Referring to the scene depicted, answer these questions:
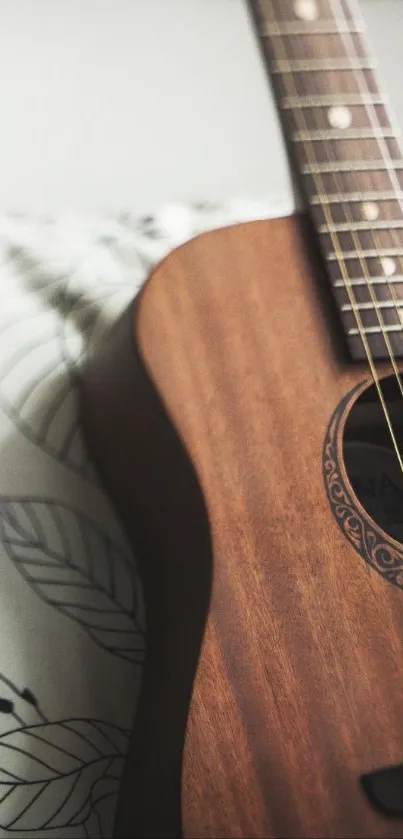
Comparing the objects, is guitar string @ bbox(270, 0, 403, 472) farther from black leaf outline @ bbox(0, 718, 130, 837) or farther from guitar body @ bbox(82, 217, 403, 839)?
black leaf outline @ bbox(0, 718, 130, 837)

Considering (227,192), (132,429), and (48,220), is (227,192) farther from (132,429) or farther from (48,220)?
(132,429)

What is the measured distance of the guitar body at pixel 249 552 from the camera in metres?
0.40

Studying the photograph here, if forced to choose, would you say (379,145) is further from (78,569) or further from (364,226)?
(78,569)

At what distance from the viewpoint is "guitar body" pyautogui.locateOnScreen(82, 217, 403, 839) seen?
0.40m

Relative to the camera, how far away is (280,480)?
48cm

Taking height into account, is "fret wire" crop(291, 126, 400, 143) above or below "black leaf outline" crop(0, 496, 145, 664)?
above

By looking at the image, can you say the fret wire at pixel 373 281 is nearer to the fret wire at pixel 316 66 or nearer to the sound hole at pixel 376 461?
the sound hole at pixel 376 461

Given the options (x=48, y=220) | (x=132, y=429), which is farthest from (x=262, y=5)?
(x=132, y=429)

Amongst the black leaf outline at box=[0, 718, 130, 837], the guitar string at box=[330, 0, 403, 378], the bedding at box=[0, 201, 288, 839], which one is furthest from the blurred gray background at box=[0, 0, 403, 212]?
the black leaf outline at box=[0, 718, 130, 837]

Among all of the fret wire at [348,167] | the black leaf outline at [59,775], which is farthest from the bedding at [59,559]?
the fret wire at [348,167]

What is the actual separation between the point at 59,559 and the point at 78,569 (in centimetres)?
2

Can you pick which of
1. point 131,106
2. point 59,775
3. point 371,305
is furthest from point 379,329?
point 131,106

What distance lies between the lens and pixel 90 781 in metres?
0.52

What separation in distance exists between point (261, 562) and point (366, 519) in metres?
0.09
